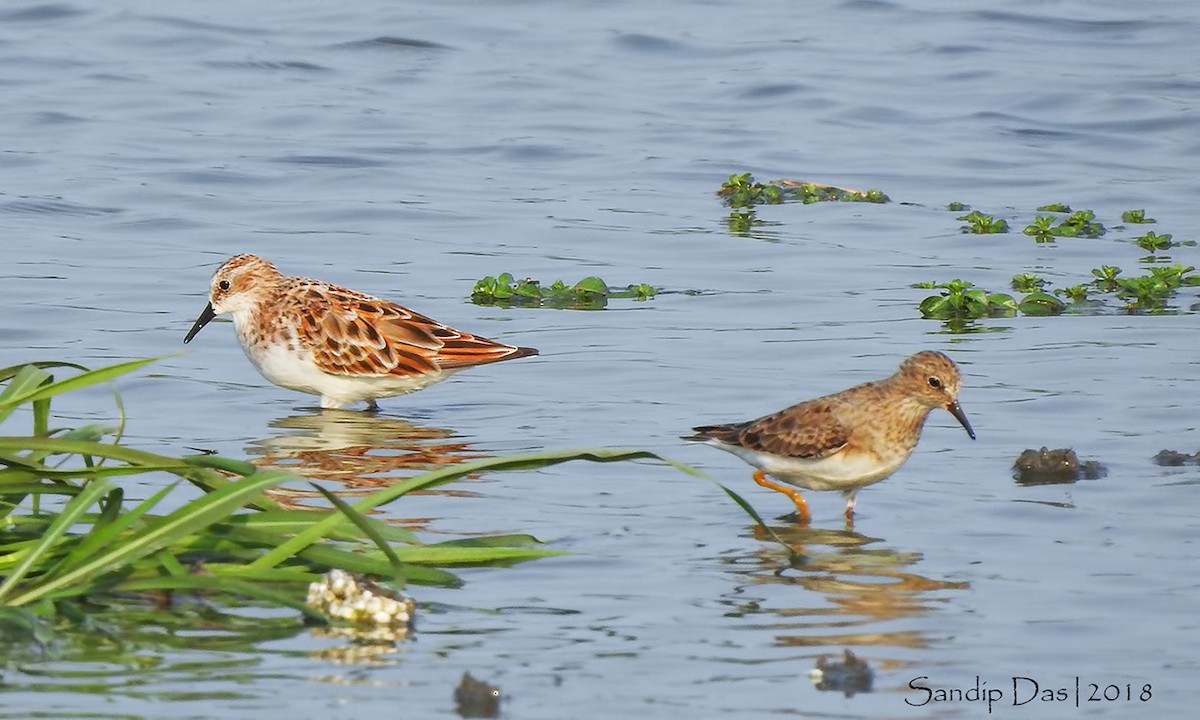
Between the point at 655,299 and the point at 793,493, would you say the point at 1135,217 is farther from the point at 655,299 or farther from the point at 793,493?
the point at 793,493

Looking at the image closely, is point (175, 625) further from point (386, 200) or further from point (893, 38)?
point (893, 38)

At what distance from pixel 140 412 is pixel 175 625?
14.8ft

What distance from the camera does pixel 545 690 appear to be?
6602 millimetres

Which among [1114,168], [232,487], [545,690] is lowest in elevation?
[545,690]

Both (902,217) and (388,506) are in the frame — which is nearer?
(388,506)

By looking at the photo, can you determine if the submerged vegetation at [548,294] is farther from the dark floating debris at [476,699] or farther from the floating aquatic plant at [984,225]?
the dark floating debris at [476,699]

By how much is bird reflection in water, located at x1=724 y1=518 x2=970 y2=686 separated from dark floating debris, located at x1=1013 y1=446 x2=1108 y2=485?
1.17 metres

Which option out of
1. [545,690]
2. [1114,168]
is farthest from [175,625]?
[1114,168]

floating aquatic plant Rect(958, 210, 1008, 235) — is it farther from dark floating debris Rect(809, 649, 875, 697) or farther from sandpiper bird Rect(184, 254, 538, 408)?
dark floating debris Rect(809, 649, 875, 697)

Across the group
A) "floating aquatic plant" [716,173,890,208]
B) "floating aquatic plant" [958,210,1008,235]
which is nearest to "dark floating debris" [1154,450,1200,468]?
"floating aquatic plant" [958,210,1008,235]

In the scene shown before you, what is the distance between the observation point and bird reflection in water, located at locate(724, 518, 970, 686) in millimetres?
7301

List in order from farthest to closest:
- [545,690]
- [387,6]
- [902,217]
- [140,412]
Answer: [387,6]
[902,217]
[140,412]
[545,690]

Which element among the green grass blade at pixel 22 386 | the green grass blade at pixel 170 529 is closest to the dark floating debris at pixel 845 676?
the green grass blade at pixel 170 529

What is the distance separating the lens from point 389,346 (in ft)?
40.0
